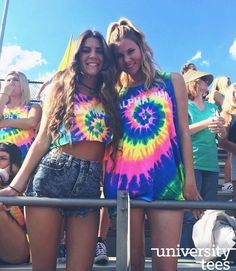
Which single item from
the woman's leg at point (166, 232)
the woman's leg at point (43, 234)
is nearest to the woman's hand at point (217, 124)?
the woman's leg at point (166, 232)

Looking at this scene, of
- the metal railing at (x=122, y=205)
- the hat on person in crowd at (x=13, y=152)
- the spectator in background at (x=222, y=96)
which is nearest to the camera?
the metal railing at (x=122, y=205)

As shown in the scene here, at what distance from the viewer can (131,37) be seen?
6.79ft

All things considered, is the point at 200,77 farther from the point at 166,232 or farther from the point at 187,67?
the point at 166,232

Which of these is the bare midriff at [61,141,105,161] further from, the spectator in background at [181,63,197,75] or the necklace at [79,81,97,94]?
the spectator in background at [181,63,197,75]

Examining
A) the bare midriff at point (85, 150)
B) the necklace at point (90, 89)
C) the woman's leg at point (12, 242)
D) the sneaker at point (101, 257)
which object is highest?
the necklace at point (90, 89)

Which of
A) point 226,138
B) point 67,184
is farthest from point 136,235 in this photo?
point 226,138

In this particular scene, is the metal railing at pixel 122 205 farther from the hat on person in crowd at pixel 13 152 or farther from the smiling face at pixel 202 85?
the smiling face at pixel 202 85

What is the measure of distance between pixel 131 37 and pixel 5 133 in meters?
1.29

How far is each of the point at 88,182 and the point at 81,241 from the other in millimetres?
291

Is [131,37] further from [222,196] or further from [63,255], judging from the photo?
[222,196]

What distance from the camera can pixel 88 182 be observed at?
6.17 feet

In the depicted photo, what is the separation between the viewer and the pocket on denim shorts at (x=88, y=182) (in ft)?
6.12

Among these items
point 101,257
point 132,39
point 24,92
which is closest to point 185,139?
point 132,39

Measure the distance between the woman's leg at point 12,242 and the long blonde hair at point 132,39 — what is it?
1.07 meters
